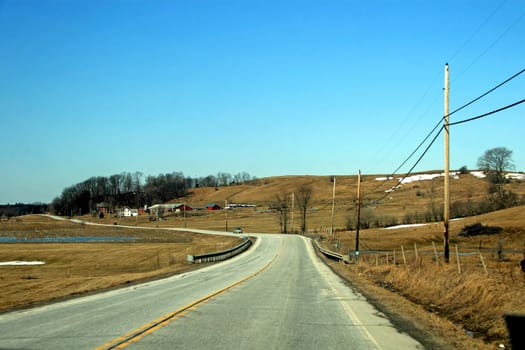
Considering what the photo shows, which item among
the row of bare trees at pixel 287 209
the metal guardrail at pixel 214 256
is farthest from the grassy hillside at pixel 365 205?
the metal guardrail at pixel 214 256

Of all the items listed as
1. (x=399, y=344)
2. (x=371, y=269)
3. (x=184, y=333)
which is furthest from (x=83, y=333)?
(x=371, y=269)

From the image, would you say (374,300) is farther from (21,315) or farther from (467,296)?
(21,315)

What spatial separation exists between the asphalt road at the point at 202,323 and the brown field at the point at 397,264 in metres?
1.47

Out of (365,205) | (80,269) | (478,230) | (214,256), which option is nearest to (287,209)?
(365,205)

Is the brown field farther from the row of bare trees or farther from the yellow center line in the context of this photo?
the yellow center line

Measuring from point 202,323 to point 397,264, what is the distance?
23398 mm

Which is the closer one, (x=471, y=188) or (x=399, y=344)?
(x=399, y=344)

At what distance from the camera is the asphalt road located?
8.46m

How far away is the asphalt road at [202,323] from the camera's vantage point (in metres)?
8.46

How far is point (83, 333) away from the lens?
915 centimetres

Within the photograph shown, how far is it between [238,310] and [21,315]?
5044 millimetres

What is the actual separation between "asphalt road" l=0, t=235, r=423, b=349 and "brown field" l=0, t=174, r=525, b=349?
147cm

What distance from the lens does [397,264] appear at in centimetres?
3155

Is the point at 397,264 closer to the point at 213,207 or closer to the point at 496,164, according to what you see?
the point at 496,164
